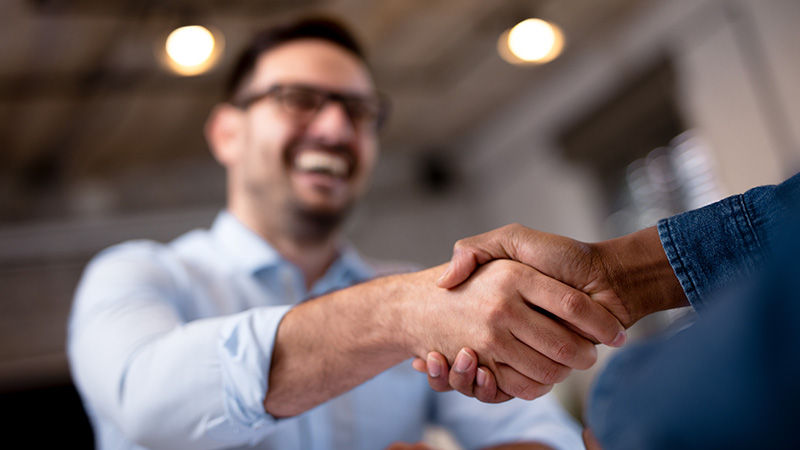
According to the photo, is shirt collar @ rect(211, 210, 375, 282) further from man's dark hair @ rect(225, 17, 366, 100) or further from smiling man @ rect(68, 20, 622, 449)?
man's dark hair @ rect(225, 17, 366, 100)

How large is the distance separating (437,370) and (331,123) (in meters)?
0.85

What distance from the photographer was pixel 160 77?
12.0 ft

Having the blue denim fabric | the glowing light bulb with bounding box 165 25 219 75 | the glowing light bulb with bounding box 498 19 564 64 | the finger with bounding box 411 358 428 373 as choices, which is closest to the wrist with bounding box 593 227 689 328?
the finger with bounding box 411 358 428 373

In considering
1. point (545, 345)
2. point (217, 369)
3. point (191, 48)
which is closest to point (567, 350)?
point (545, 345)

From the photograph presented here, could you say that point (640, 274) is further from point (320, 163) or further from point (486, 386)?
point (320, 163)

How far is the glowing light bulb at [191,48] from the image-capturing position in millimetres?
2650

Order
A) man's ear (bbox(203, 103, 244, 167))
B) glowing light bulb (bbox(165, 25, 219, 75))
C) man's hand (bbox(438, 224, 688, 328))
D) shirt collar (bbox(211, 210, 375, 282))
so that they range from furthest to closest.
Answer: glowing light bulb (bbox(165, 25, 219, 75)) → man's ear (bbox(203, 103, 244, 167)) → shirt collar (bbox(211, 210, 375, 282)) → man's hand (bbox(438, 224, 688, 328))

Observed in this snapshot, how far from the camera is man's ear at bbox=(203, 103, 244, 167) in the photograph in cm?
176

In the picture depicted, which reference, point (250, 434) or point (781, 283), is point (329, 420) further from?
point (781, 283)

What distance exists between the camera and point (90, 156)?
14.4 ft

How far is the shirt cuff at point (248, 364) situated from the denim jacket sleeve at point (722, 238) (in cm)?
48

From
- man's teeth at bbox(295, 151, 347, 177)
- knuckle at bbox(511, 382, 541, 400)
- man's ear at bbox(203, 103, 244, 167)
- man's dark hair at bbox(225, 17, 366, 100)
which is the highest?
man's dark hair at bbox(225, 17, 366, 100)

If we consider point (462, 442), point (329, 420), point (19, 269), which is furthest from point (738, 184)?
point (19, 269)

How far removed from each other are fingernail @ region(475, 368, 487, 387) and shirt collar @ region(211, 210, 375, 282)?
607mm
